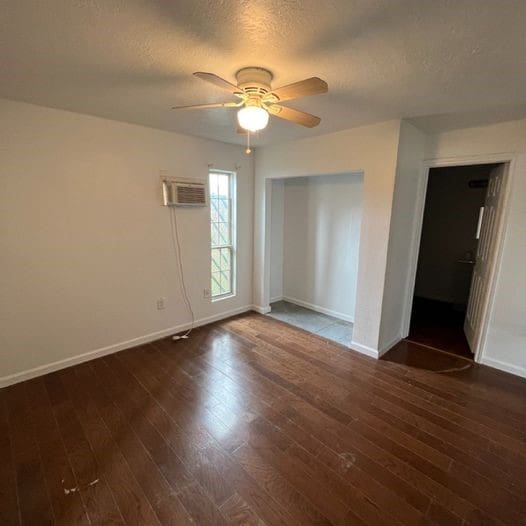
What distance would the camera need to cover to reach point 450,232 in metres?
4.73

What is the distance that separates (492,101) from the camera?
2076 mm

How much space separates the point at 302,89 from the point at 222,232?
2570 mm

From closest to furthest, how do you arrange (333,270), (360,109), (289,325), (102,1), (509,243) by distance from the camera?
(102,1)
(360,109)
(509,243)
(289,325)
(333,270)

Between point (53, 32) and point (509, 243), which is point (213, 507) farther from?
point (509, 243)

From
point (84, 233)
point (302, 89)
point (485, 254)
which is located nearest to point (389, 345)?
point (485, 254)

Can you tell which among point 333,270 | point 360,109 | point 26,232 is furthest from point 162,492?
point 333,270

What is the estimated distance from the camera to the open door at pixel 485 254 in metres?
2.86

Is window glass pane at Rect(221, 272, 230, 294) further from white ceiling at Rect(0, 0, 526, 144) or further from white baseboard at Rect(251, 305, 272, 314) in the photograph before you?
white ceiling at Rect(0, 0, 526, 144)

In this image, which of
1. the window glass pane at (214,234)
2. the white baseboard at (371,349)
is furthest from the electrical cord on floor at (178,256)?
the white baseboard at (371,349)

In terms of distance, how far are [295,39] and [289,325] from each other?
10.4 ft

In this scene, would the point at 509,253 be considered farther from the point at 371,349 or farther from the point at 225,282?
the point at 225,282

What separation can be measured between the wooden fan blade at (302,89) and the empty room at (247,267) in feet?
0.05

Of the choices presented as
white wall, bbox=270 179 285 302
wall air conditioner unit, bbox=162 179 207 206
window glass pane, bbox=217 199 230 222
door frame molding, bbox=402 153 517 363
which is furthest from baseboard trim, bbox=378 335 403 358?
wall air conditioner unit, bbox=162 179 207 206

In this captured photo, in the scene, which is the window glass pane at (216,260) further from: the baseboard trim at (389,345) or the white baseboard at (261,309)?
the baseboard trim at (389,345)
